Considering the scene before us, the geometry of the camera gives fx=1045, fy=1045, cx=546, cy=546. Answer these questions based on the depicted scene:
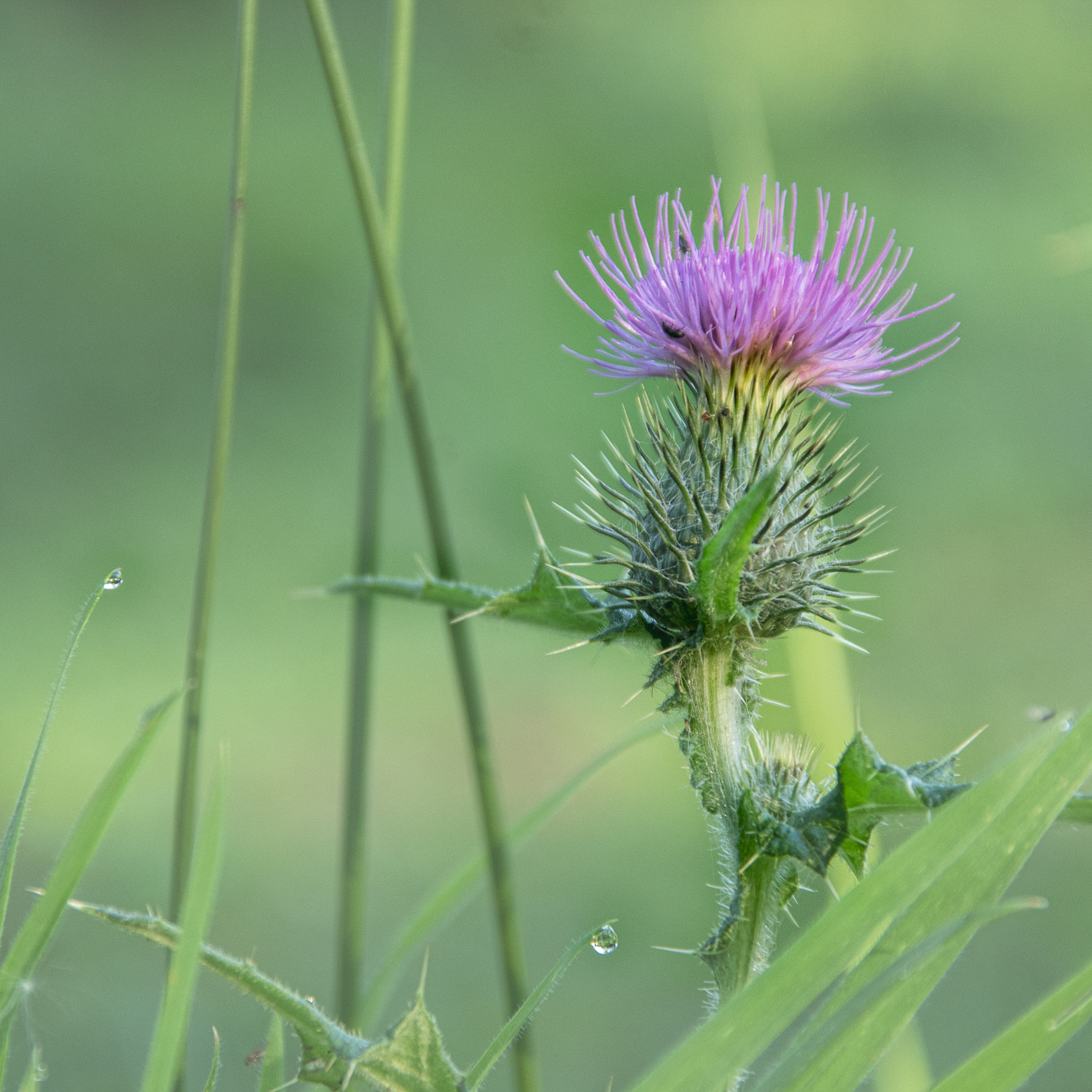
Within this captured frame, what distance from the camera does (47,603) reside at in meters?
2.01

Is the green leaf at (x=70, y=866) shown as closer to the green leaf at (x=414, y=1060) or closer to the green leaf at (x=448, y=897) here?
the green leaf at (x=414, y=1060)

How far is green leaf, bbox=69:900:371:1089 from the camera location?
277mm

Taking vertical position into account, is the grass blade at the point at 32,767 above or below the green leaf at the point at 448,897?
above

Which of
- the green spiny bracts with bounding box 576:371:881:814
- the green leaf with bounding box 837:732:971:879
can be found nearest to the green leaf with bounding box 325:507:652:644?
the green spiny bracts with bounding box 576:371:881:814

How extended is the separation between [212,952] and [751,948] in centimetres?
20

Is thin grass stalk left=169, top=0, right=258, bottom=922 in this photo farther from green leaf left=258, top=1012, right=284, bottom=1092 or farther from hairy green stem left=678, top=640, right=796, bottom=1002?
hairy green stem left=678, top=640, right=796, bottom=1002

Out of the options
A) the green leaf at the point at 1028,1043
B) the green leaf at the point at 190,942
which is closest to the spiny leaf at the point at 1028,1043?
the green leaf at the point at 1028,1043

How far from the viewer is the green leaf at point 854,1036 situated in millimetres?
264

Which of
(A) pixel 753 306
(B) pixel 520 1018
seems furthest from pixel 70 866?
(A) pixel 753 306

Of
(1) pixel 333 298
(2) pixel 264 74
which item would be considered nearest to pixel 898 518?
(1) pixel 333 298

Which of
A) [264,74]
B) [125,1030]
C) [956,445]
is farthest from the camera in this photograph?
[264,74]

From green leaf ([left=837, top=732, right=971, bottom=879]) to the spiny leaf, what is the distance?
0.07m

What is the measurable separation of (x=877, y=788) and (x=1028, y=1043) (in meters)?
0.10

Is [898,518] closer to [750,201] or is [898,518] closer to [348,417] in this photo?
[750,201]
